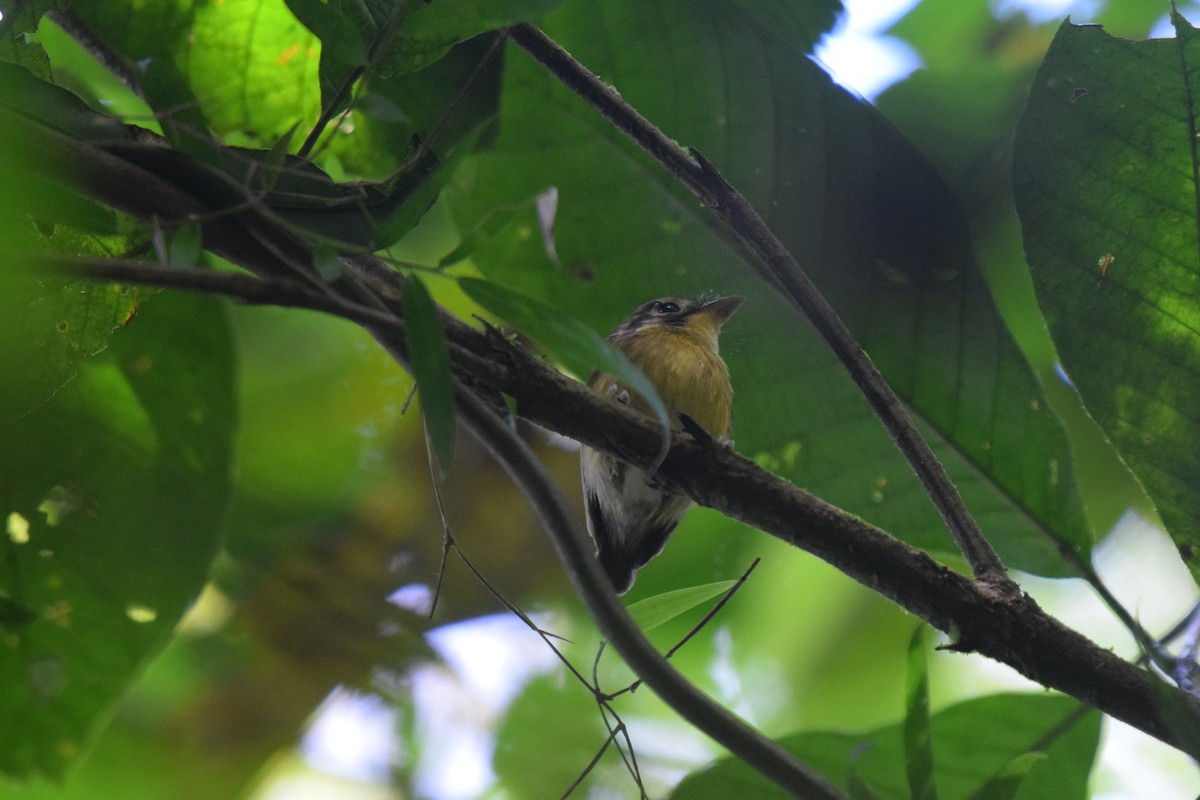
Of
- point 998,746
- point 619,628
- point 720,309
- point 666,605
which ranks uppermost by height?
point 720,309

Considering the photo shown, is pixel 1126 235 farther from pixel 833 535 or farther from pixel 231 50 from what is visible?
pixel 231 50

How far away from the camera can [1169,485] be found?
1.31 metres

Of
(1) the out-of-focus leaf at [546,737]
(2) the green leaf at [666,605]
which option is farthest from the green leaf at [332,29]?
(1) the out-of-focus leaf at [546,737]

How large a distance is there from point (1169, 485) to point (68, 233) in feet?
4.19

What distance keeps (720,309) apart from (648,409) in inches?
→ 12.7

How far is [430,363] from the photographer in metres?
0.86

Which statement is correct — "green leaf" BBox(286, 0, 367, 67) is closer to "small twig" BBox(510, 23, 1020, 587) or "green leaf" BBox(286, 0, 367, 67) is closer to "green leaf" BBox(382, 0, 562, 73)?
"green leaf" BBox(382, 0, 562, 73)

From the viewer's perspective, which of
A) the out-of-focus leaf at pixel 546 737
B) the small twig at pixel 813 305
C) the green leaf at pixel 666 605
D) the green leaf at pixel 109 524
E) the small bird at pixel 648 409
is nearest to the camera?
the small twig at pixel 813 305

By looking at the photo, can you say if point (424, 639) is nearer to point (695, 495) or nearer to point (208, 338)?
point (208, 338)

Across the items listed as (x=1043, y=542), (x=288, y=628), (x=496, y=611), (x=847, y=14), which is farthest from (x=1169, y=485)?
(x=288, y=628)

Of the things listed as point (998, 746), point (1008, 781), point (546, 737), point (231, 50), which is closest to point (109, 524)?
point (231, 50)

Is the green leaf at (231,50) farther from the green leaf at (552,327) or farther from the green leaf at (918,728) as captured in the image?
the green leaf at (918,728)

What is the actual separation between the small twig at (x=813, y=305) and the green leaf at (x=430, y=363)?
1.32 ft

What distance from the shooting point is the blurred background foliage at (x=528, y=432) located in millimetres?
1423
